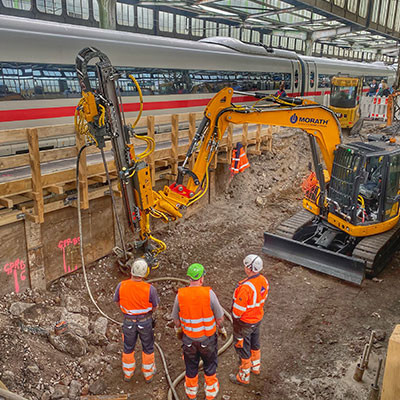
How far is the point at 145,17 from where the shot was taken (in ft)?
83.5

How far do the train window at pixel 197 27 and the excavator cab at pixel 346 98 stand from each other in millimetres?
14985

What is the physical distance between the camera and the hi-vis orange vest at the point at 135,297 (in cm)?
489

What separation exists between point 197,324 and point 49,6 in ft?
66.4

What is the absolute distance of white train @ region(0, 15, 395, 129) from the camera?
8094 millimetres

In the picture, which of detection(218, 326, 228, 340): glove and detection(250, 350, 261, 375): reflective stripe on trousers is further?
detection(218, 326, 228, 340): glove

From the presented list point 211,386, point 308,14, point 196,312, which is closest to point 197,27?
point 308,14

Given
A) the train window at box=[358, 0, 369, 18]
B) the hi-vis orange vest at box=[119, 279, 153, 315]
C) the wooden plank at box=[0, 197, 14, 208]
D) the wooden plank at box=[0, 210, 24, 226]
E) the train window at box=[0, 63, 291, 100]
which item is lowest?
the hi-vis orange vest at box=[119, 279, 153, 315]

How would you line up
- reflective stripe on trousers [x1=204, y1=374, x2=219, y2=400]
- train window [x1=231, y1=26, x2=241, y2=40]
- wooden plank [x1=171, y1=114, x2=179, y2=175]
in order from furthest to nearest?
train window [x1=231, y1=26, x2=241, y2=40]
wooden plank [x1=171, y1=114, x2=179, y2=175]
reflective stripe on trousers [x1=204, y1=374, x2=219, y2=400]

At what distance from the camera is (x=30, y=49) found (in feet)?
26.9

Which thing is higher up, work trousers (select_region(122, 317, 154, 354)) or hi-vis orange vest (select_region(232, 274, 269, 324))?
hi-vis orange vest (select_region(232, 274, 269, 324))

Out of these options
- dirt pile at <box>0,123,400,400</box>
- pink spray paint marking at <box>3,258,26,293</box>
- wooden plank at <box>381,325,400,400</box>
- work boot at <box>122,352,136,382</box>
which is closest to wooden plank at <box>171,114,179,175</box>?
dirt pile at <box>0,123,400,400</box>

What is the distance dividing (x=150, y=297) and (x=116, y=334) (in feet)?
5.48

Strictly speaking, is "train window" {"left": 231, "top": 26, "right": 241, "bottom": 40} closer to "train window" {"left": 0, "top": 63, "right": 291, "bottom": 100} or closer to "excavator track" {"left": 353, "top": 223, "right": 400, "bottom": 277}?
"train window" {"left": 0, "top": 63, "right": 291, "bottom": 100}

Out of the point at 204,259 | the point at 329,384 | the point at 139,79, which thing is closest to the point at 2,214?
the point at 204,259
